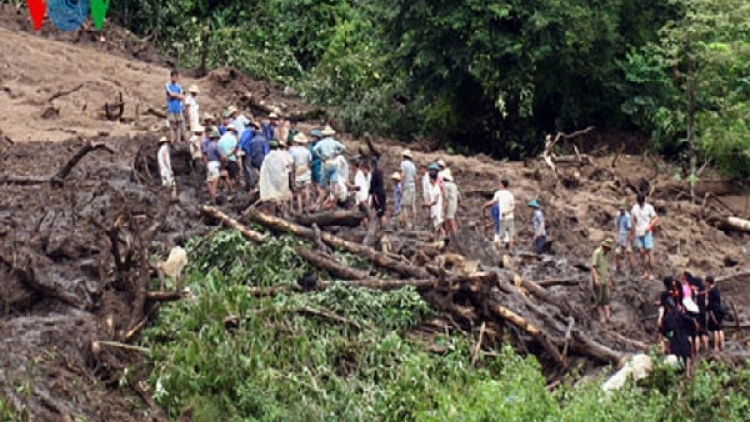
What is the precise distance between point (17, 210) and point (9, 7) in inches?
654

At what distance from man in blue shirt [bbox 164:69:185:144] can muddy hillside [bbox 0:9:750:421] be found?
0.46 meters

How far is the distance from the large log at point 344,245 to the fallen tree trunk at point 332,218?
33cm

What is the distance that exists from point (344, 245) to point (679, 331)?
4.76 meters

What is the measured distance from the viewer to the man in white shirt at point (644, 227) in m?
22.2

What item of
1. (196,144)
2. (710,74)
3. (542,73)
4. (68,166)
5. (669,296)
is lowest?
(669,296)

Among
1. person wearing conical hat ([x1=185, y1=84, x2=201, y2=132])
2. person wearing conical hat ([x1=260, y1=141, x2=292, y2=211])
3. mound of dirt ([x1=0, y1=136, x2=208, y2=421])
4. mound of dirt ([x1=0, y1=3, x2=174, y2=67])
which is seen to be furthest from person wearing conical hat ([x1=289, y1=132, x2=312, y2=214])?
mound of dirt ([x1=0, y1=3, x2=174, y2=67])

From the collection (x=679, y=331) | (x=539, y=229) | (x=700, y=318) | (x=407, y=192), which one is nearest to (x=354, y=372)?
(x=679, y=331)

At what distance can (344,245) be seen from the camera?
67.7ft

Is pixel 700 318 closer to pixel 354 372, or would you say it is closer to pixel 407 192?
pixel 354 372

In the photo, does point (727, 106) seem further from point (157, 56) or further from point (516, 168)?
point (157, 56)

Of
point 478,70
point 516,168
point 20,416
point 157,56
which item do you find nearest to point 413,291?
point 20,416

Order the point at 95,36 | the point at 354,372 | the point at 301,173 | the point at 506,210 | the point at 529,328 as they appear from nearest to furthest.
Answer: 1. the point at 354,372
2. the point at 529,328
3. the point at 301,173
4. the point at 506,210
5. the point at 95,36

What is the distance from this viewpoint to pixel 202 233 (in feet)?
69.2

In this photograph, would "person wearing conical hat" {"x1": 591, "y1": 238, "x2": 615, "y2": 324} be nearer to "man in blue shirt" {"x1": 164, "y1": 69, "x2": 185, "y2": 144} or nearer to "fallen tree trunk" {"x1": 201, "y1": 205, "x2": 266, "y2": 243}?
"fallen tree trunk" {"x1": 201, "y1": 205, "x2": 266, "y2": 243}
